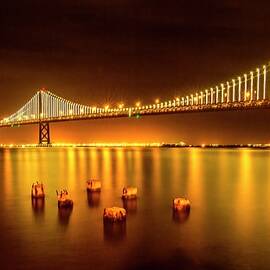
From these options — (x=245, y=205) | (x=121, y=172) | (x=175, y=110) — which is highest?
(x=175, y=110)

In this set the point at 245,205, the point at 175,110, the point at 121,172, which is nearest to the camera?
the point at 245,205

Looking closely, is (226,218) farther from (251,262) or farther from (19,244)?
(19,244)

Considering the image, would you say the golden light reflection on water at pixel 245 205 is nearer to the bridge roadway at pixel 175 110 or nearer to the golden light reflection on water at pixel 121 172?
the golden light reflection on water at pixel 121 172

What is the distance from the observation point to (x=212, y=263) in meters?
6.12

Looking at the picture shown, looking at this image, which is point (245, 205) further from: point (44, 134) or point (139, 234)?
point (44, 134)

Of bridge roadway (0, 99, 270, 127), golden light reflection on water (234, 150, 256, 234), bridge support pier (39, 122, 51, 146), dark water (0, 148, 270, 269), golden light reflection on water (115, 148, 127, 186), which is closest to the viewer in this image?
dark water (0, 148, 270, 269)

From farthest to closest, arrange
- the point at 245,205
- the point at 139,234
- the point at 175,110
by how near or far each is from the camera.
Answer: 1. the point at 175,110
2. the point at 245,205
3. the point at 139,234

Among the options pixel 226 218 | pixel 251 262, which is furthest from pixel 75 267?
pixel 226 218

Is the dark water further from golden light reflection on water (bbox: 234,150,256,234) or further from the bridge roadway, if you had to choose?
the bridge roadway

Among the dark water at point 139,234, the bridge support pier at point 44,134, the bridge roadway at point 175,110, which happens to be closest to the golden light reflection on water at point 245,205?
the dark water at point 139,234

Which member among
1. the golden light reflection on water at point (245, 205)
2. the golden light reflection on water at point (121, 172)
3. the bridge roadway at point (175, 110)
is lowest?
the golden light reflection on water at point (245, 205)

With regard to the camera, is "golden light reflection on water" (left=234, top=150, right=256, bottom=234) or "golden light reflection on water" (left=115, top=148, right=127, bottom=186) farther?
"golden light reflection on water" (left=115, top=148, right=127, bottom=186)

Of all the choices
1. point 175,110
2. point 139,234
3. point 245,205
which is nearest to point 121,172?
point 245,205

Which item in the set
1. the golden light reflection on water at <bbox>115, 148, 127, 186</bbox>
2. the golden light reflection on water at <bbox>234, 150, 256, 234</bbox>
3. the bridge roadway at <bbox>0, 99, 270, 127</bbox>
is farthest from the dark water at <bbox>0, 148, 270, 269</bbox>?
the bridge roadway at <bbox>0, 99, 270, 127</bbox>
